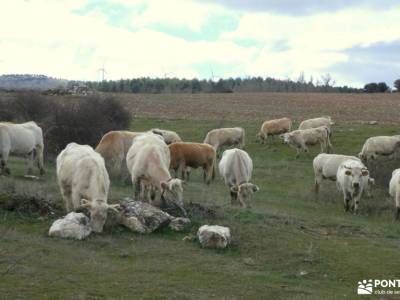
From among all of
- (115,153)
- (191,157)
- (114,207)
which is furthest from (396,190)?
(114,207)

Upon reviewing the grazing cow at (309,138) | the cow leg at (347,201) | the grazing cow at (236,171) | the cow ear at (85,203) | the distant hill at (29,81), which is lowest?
the cow leg at (347,201)

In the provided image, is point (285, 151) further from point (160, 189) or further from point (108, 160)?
point (160, 189)

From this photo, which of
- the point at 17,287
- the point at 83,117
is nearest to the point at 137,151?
the point at 17,287

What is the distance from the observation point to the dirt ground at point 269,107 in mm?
51425

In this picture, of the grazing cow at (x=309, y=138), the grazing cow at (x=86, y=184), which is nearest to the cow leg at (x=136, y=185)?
the grazing cow at (x=86, y=184)

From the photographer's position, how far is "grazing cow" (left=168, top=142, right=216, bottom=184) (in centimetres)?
2175

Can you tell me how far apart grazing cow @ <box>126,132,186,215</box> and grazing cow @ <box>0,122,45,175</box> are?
5.99 m

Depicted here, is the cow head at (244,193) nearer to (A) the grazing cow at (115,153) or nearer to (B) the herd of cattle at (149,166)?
(B) the herd of cattle at (149,166)

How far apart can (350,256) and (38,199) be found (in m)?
6.08

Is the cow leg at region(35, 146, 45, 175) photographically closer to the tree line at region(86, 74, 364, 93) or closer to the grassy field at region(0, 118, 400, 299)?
the grassy field at region(0, 118, 400, 299)

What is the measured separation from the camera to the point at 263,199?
1983cm

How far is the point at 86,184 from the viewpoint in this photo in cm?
1183

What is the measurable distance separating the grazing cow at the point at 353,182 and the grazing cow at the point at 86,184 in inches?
362

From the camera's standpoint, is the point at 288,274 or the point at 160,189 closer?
the point at 288,274
